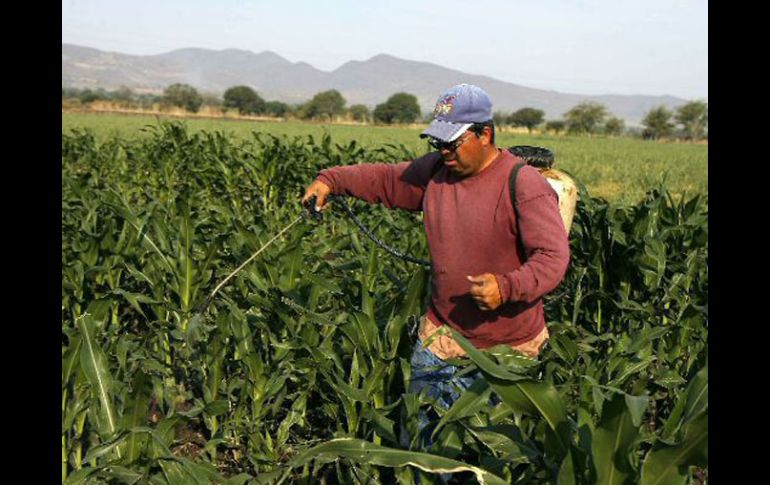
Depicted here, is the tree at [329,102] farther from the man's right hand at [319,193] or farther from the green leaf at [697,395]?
the green leaf at [697,395]

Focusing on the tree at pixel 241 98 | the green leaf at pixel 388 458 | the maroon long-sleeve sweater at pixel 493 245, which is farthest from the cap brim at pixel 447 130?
the tree at pixel 241 98

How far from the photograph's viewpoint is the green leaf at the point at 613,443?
1527 mm

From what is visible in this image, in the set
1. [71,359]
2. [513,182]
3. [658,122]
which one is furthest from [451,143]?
[658,122]

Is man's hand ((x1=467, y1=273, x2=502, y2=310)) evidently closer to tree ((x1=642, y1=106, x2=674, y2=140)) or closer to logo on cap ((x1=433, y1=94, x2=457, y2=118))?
logo on cap ((x1=433, y1=94, x2=457, y2=118))

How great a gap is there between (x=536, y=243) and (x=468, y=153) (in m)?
0.41

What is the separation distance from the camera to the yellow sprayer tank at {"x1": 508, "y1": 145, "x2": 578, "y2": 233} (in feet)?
9.43

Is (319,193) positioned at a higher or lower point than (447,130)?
lower

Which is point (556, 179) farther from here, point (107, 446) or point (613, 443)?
point (107, 446)

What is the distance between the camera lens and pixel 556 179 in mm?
2881

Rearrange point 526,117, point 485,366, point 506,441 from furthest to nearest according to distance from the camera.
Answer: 1. point 526,117
2. point 506,441
3. point 485,366

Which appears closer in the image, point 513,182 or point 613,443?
point 613,443

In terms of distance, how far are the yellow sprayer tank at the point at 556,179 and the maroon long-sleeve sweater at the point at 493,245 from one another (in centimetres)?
38
